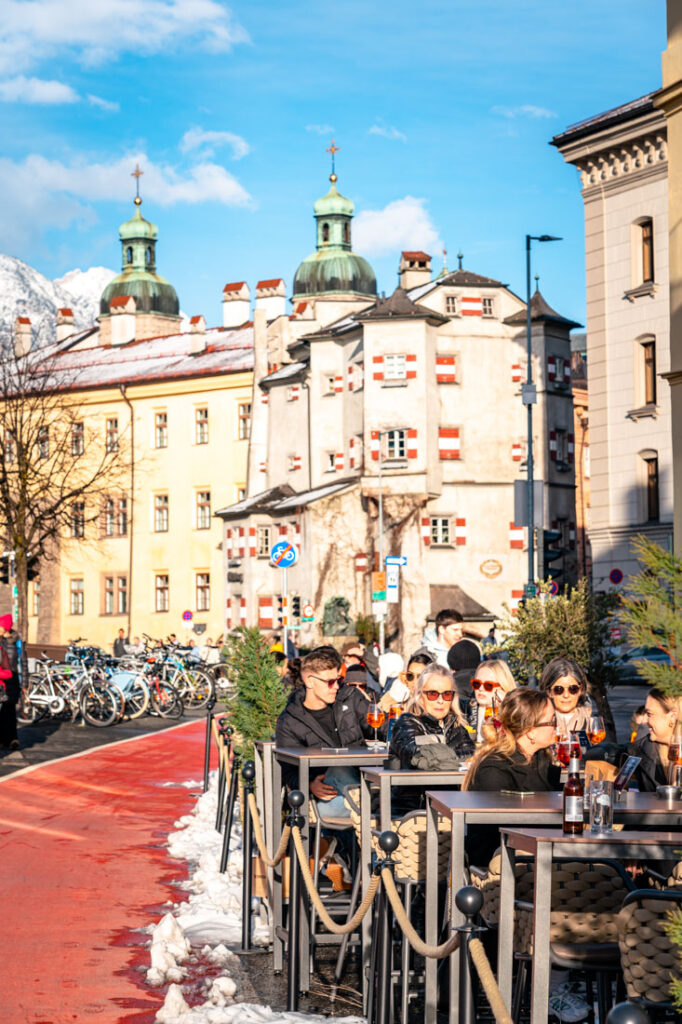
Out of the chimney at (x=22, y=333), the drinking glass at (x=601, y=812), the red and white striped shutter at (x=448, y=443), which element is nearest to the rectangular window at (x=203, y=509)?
the red and white striped shutter at (x=448, y=443)

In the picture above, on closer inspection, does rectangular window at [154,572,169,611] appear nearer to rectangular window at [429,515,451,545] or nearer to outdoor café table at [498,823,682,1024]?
rectangular window at [429,515,451,545]

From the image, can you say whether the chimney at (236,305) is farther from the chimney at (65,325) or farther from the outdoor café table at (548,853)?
the outdoor café table at (548,853)

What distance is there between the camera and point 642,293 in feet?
144

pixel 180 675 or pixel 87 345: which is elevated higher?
pixel 87 345

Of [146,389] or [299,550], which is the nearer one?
[299,550]

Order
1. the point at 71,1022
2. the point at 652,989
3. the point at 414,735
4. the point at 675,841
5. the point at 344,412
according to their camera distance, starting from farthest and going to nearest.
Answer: the point at 344,412
the point at 414,735
the point at 71,1022
the point at 675,841
the point at 652,989

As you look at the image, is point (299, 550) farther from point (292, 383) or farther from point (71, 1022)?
point (71, 1022)

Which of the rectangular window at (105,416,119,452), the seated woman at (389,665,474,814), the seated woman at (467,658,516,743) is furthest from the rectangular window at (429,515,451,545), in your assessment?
the seated woman at (389,665,474,814)

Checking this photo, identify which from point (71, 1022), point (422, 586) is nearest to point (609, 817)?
point (71, 1022)

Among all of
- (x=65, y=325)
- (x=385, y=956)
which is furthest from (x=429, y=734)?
(x=65, y=325)

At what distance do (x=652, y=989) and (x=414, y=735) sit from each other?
3940mm

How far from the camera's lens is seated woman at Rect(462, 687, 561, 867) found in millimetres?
7273

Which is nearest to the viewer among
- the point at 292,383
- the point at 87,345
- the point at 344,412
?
the point at 344,412

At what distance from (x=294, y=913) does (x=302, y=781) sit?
1071 millimetres
